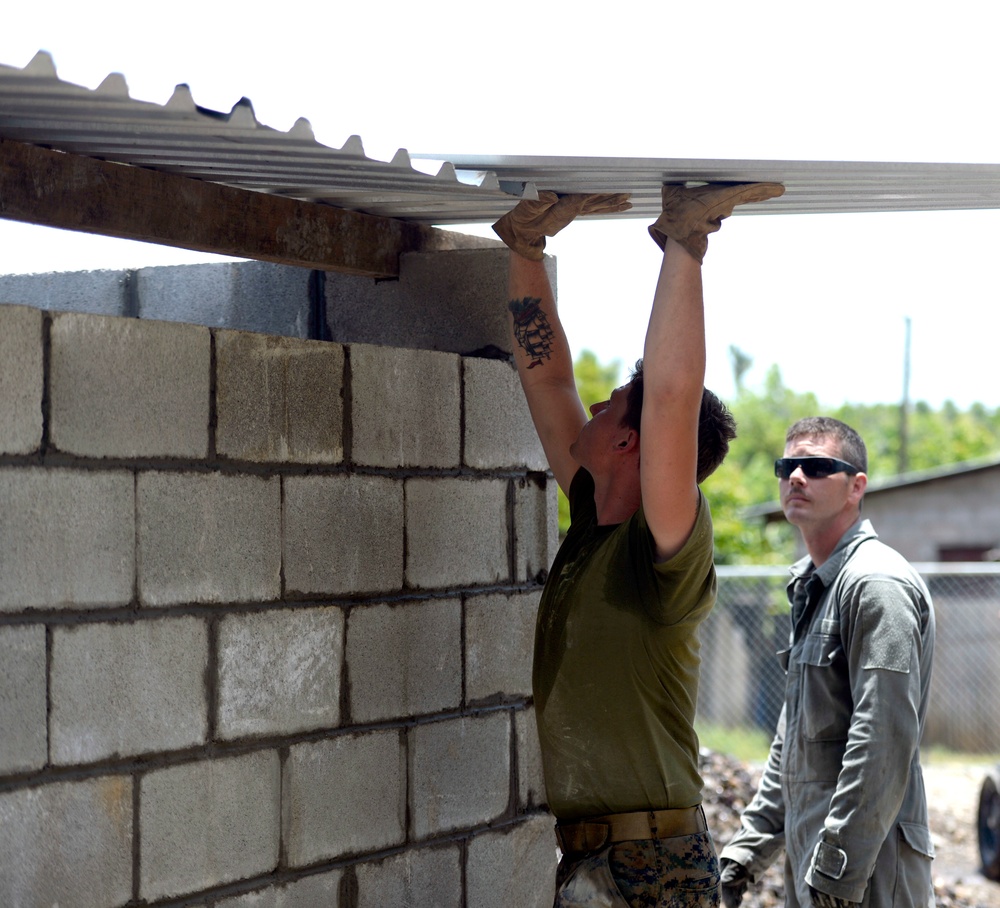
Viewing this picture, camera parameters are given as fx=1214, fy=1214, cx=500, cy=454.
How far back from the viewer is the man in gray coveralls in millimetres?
3715

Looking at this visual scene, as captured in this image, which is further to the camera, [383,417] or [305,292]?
[305,292]

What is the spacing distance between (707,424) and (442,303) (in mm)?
1128

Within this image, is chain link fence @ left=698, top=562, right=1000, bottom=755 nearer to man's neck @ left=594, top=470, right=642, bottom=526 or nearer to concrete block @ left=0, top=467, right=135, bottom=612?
man's neck @ left=594, top=470, right=642, bottom=526

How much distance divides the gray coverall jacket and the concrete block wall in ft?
2.88

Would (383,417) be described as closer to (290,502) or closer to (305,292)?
(290,502)

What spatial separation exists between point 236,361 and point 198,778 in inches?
40.9

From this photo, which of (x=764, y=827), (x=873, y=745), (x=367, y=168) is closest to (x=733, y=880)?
(x=764, y=827)

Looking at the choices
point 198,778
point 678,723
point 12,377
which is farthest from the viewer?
point 678,723

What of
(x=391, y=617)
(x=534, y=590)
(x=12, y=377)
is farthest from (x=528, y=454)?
(x=12, y=377)

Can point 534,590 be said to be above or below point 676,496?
below

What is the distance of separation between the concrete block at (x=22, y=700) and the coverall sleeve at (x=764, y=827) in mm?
2573

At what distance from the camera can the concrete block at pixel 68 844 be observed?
2537mm

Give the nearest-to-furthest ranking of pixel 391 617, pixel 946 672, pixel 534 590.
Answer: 1. pixel 391 617
2. pixel 534 590
3. pixel 946 672

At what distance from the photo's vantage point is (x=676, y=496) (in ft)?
9.71
